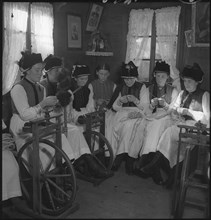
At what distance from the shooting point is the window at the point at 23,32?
6.88ft

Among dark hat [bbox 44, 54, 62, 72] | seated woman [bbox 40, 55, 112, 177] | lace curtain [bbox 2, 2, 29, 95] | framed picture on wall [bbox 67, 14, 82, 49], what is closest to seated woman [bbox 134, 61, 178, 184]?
seated woman [bbox 40, 55, 112, 177]

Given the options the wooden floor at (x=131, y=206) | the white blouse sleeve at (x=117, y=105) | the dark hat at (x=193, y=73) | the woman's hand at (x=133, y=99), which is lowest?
the wooden floor at (x=131, y=206)

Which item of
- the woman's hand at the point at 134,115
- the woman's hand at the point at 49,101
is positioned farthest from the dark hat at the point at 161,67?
the woman's hand at the point at 49,101

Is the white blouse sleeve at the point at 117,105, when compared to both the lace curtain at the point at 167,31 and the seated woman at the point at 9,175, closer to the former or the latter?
the lace curtain at the point at 167,31

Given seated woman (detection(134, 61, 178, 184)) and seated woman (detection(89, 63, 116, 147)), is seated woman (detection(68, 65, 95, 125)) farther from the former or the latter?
seated woman (detection(134, 61, 178, 184))

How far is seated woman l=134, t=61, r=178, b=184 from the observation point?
6.81 feet

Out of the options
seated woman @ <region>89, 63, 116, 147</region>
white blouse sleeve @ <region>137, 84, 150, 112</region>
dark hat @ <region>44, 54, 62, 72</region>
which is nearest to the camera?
dark hat @ <region>44, 54, 62, 72</region>

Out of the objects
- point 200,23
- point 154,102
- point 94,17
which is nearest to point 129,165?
point 154,102

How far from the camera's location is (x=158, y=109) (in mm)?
2203

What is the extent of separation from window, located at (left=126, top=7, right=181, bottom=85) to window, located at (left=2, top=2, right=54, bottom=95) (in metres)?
0.58

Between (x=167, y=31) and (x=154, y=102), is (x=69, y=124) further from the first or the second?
(x=167, y=31)

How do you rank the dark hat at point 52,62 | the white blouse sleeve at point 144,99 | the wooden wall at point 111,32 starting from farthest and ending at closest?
the white blouse sleeve at point 144,99 → the dark hat at point 52,62 → the wooden wall at point 111,32

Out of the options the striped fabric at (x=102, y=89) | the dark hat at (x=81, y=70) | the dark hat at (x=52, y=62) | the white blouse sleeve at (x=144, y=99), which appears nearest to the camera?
the dark hat at (x=52, y=62)

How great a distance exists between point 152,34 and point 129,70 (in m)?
0.34
